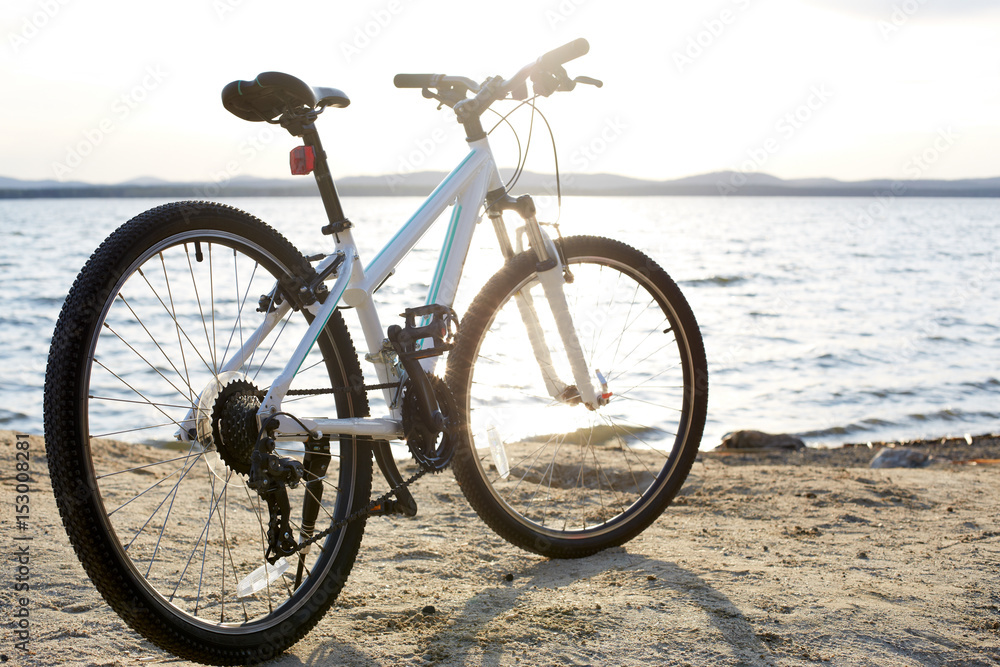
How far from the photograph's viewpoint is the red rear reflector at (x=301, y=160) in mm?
2371

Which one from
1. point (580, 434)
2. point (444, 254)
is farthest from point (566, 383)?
point (580, 434)

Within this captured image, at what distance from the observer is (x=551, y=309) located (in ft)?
10.4

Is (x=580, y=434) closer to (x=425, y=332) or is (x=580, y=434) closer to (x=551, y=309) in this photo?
(x=551, y=309)

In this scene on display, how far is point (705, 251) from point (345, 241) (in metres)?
30.9

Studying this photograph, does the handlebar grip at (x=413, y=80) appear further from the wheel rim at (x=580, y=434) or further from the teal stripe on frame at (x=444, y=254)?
the wheel rim at (x=580, y=434)

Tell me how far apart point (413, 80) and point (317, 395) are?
1232mm

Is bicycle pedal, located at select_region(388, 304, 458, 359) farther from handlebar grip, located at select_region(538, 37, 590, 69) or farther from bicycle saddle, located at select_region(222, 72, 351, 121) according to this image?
handlebar grip, located at select_region(538, 37, 590, 69)

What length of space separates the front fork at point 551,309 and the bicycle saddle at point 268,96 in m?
0.93

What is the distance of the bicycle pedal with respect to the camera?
257cm

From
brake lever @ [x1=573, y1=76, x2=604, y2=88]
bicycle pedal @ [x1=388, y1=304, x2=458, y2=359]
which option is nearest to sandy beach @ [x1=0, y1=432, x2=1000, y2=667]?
bicycle pedal @ [x1=388, y1=304, x2=458, y2=359]

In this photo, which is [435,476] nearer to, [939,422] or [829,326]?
[939,422]

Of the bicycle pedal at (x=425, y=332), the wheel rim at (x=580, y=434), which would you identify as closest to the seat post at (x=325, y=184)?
the bicycle pedal at (x=425, y=332)

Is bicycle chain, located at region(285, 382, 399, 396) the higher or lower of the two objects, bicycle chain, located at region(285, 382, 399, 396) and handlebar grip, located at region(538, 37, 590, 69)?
the lower

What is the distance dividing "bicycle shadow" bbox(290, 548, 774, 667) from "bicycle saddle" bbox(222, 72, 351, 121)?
1657 mm
